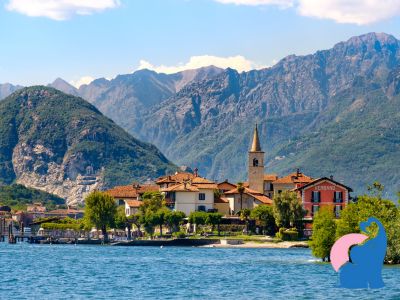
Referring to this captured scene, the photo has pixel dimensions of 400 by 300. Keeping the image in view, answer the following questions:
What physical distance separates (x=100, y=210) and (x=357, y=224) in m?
89.1

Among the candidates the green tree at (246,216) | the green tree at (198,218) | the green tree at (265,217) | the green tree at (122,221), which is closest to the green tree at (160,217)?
the green tree at (198,218)

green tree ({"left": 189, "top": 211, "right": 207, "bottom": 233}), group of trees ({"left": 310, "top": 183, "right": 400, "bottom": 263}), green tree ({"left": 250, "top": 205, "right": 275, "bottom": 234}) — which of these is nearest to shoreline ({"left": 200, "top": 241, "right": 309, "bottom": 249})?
green tree ({"left": 250, "top": 205, "right": 275, "bottom": 234})

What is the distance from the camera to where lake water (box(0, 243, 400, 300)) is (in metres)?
75.8

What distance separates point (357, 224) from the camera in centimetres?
10881

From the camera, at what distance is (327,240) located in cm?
11238

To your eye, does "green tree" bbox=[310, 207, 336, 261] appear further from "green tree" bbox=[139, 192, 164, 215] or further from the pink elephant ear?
"green tree" bbox=[139, 192, 164, 215]

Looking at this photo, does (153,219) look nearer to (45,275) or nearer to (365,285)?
(45,275)

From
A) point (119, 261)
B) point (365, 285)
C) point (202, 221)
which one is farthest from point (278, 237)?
point (365, 285)

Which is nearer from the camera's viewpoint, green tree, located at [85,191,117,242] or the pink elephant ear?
the pink elephant ear

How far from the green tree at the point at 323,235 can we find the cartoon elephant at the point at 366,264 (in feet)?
127

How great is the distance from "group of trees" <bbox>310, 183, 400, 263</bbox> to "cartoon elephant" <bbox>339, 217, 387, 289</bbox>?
32.1 meters

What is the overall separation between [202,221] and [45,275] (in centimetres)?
9244

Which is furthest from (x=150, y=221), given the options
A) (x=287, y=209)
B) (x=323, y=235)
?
(x=323, y=235)

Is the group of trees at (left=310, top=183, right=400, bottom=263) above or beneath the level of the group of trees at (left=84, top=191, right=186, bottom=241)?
beneath
